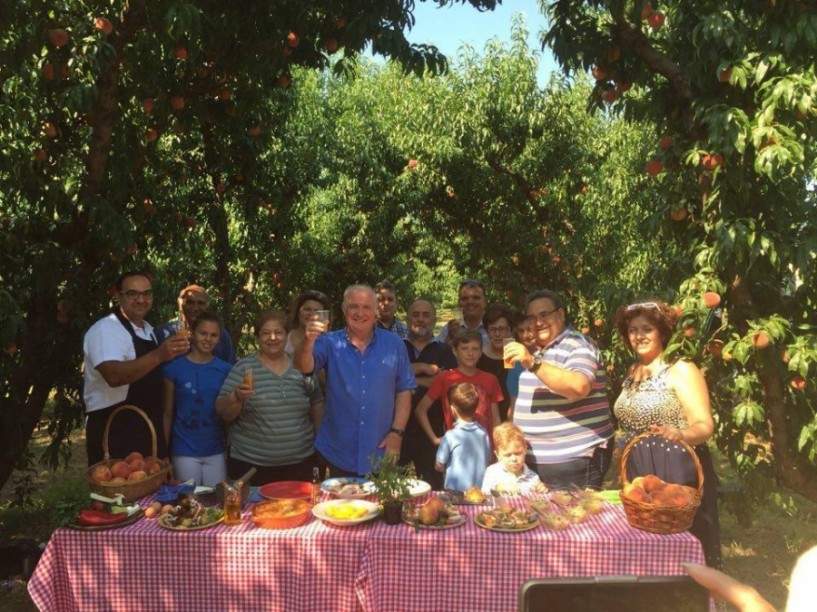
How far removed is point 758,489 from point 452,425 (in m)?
2.52

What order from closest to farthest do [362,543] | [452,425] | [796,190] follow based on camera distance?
[362,543] → [796,190] → [452,425]

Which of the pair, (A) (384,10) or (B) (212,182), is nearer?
(A) (384,10)

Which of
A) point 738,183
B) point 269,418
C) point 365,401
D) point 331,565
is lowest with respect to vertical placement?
point 331,565

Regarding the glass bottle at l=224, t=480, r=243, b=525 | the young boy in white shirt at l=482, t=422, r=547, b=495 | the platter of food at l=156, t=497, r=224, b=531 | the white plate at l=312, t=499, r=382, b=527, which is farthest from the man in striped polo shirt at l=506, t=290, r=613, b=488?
the platter of food at l=156, t=497, r=224, b=531

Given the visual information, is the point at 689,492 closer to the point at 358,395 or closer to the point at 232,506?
the point at 358,395

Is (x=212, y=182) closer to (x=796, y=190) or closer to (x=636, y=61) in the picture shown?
(x=636, y=61)

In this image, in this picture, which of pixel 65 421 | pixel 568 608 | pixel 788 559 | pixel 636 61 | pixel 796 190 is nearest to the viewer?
pixel 568 608

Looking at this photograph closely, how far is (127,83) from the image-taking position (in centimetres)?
557

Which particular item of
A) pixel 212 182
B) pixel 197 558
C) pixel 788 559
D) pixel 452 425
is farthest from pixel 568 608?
pixel 212 182

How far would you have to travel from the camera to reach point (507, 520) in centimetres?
323

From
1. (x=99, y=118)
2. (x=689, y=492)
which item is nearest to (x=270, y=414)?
(x=689, y=492)

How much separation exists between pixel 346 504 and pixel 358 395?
898 mm

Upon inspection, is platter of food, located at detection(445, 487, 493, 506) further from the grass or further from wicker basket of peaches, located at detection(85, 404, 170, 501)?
the grass

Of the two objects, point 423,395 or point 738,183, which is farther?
point 423,395
